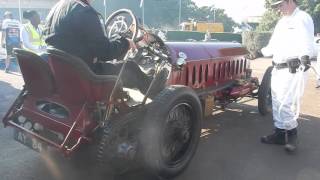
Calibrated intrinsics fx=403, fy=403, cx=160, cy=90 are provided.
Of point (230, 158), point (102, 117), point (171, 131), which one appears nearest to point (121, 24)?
point (171, 131)

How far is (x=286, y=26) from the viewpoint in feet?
17.4

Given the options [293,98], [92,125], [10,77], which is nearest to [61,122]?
[92,125]

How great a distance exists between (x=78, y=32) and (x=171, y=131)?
4.71ft

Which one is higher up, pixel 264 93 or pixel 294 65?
pixel 294 65

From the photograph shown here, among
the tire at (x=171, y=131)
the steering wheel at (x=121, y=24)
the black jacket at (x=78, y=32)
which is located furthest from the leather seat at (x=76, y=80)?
the steering wheel at (x=121, y=24)

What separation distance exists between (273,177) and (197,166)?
85 cm

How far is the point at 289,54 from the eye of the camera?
17.2 ft

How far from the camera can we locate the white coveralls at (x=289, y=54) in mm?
5156

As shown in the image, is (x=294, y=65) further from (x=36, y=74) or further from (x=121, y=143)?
(x=36, y=74)

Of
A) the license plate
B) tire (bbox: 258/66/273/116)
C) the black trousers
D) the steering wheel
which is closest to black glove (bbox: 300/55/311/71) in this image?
tire (bbox: 258/66/273/116)

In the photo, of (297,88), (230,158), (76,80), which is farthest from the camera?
(297,88)

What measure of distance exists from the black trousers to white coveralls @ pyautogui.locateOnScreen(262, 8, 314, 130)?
6.19ft

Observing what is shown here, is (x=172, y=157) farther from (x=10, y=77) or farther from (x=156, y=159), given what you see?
(x=10, y=77)

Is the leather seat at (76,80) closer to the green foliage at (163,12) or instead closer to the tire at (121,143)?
the tire at (121,143)
